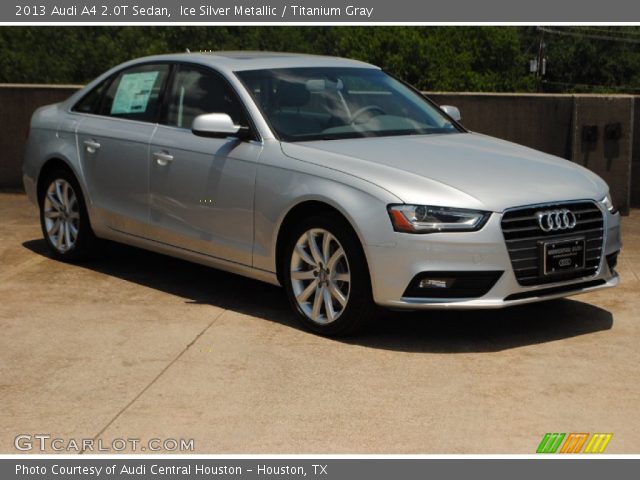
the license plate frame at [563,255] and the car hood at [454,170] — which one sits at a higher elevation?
the car hood at [454,170]

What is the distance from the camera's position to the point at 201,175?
26.4ft

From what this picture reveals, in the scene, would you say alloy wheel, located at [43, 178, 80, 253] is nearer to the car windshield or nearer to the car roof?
the car roof

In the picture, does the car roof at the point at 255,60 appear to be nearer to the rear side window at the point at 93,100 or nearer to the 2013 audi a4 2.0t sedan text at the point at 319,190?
the 2013 audi a4 2.0t sedan text at the point at 319,190

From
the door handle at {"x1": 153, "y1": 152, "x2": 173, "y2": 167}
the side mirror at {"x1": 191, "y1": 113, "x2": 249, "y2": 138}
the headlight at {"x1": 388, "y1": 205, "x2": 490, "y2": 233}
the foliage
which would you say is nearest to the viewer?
the headlight at {"x1": 388, "y1": 205, "x2": 490, "y2": 233}

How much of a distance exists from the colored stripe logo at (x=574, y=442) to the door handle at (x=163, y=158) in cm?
363

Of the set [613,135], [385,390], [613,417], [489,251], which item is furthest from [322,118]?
[613,135]

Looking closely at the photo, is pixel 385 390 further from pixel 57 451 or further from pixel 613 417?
pixel 57 451

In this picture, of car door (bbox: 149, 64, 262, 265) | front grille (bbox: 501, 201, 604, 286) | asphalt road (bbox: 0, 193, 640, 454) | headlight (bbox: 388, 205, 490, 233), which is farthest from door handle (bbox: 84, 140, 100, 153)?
front grille (bbox: 501, 201, 604, 286)

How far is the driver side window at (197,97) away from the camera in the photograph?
811 cm

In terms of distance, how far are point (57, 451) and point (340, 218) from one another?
2383mm

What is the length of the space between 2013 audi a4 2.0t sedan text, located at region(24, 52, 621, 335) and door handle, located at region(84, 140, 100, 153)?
3 cm

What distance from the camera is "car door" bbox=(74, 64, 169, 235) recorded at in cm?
861

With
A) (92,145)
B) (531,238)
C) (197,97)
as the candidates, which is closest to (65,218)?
(92,145)

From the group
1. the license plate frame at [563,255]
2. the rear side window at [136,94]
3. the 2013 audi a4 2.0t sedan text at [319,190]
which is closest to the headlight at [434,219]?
the 2013 audi a4 2.0t sedan text at [319,190]
